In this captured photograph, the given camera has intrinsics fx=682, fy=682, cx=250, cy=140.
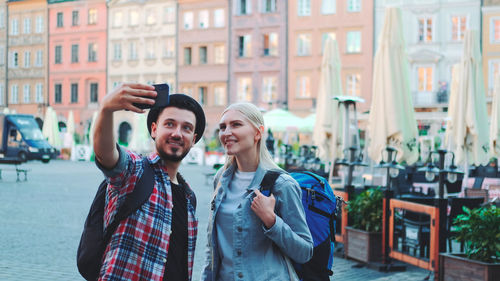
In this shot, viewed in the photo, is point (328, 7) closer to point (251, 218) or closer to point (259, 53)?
point (259, 53)

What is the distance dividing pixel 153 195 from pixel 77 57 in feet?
165

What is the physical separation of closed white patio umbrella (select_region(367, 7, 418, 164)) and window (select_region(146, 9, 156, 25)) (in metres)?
35.9

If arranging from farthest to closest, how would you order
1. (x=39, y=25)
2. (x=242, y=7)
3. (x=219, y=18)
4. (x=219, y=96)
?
(x=39, y=25), (x=219, y=96), (x=219, y=18), (x=242, y=7)

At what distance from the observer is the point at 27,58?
53.2 m

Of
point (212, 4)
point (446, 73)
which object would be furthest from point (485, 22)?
point (212, 4)

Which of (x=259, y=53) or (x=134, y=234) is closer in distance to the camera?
(x=134, y=234)

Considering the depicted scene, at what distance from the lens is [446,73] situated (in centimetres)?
3794

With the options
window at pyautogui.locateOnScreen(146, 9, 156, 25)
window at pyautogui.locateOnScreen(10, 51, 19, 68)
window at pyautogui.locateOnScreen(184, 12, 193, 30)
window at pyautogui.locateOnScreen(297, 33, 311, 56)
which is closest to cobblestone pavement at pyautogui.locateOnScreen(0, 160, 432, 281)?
window at pyautogui.locateOnScreen(297, 33, 311, 56)

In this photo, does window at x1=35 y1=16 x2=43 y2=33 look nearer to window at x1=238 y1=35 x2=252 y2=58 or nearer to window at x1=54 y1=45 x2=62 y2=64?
window at x1=54 y1=45 x2=62 y2=64

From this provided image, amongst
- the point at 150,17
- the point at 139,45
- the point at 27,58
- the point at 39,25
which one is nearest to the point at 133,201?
the point at 150,17

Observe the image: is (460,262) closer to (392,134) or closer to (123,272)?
(123,272)

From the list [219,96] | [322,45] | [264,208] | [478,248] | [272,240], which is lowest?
[478,248]

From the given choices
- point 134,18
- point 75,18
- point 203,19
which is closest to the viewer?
point 203,19

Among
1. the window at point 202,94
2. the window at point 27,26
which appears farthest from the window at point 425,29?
the window at point 27,26
